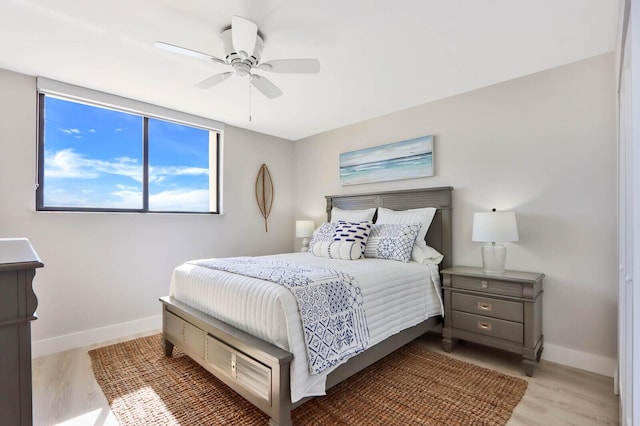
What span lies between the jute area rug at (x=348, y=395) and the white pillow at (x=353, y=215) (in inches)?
59.5

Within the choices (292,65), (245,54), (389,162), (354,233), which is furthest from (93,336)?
(389,162)

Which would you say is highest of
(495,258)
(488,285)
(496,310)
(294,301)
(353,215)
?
(353,215)

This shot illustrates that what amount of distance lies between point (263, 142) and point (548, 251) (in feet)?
11.7

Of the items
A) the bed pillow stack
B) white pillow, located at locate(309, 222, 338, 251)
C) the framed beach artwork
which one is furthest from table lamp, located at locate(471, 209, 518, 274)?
white pillow, located at locate(309, 222, 338, 251)

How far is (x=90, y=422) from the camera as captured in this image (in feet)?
5.99

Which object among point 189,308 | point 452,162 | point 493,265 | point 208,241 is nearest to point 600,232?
point 493,265

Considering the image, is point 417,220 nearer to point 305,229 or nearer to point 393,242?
point 393,242

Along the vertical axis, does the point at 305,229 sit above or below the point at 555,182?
below

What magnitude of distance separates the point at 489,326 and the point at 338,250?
4.66 feet

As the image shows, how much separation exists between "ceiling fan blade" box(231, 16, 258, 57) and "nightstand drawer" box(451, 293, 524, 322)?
2510 millimetres

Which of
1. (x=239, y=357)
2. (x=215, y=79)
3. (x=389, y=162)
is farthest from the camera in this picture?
(x=389, y=162)

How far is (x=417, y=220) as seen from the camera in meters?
3.18

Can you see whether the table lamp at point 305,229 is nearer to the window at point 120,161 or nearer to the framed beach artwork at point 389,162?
the framed beach artwork at point 389,162

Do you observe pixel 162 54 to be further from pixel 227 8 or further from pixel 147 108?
pixel 147 108
